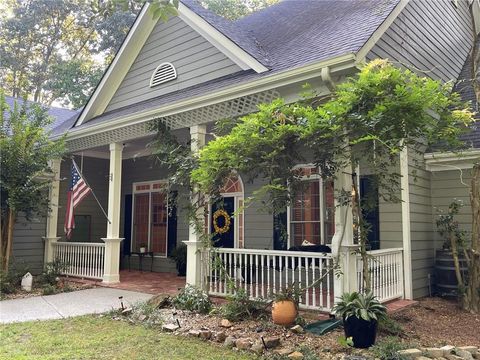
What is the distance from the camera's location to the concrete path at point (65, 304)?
20.7 feet

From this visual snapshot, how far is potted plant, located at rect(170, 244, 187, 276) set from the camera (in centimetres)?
1016

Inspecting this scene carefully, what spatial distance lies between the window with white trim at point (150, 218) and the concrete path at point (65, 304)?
3290 millimetres

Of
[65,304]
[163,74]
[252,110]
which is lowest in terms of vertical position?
[65,304]

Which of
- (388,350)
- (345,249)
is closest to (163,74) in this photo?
(345,249)

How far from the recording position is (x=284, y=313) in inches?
204

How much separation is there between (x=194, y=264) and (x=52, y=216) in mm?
4897

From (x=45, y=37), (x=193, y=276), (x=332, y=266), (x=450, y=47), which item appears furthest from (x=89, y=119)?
(x=45, y=37)

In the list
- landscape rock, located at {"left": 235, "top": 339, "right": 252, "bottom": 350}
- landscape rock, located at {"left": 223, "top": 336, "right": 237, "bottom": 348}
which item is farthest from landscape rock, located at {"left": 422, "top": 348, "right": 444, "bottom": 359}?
landscape rock, located at {"left": 223, "top": 336, "right": 237, "bottom": 348}

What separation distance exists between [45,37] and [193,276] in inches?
862

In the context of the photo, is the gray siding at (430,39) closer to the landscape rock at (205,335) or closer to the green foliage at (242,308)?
the green foliage at (242,308)

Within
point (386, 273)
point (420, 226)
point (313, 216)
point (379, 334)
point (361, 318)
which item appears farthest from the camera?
point (313, 216)

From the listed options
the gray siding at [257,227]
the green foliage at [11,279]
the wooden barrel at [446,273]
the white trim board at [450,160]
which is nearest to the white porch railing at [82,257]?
the green foliage at [11,279]

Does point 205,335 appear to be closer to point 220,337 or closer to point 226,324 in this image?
point 220,337

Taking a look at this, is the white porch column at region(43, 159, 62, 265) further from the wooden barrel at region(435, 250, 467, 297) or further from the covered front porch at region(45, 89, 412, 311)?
the wooden barrel at region(435, 250, 467, 297)
